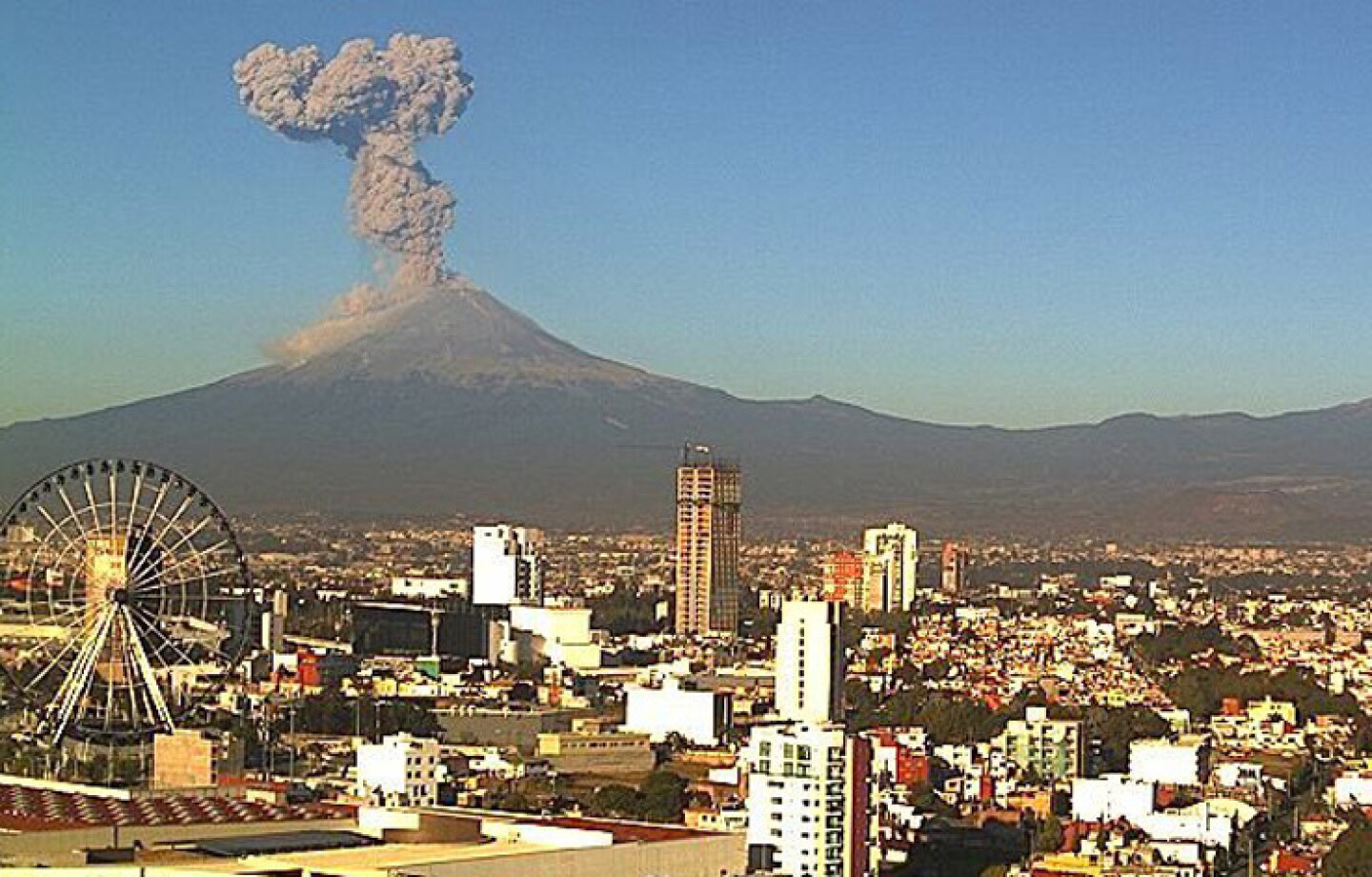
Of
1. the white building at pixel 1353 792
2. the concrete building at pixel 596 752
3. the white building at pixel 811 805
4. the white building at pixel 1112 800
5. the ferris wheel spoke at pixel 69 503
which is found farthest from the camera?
the concrete building at pixel 596 752

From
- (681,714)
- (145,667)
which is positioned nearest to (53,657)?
(145,667)

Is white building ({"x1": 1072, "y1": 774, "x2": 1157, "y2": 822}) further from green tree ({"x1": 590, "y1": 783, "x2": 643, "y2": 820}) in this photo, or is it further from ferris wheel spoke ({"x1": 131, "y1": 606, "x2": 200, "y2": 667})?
ferris wheel spoke ({"x1": 131, "y1": 606, "x2": 200, "y2": 667})

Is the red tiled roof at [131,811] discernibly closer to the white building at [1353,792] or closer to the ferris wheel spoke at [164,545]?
the ferris wheel spoke at [164,545]

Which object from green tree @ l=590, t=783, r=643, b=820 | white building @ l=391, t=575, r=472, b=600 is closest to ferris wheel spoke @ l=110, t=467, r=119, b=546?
green tree @ l=590, t=783, r=643, b=820

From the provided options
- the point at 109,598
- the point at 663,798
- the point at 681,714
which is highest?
the point at 109,598

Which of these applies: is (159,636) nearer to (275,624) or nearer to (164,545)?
→ (164,545)

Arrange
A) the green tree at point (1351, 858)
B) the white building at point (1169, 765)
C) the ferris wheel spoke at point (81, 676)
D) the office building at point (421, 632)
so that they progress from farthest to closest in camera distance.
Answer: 1. the office building at point (421, 632)
2. the white building at point (1169, 765)
3. the ferris wheel spoke at point (81, 676)
4. the green tree at point (1351, 858)

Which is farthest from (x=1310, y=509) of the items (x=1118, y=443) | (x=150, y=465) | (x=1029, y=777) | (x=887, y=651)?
(x=150, y=465)

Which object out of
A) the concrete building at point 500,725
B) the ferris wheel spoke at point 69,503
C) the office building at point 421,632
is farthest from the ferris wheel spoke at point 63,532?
the office building at point 421,632
